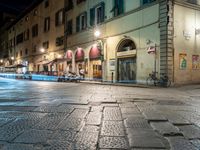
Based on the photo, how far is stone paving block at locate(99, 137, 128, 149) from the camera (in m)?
4.35

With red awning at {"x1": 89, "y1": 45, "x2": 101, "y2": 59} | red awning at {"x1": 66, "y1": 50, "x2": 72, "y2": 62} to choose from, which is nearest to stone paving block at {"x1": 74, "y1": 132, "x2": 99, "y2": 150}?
red awning at {"x1": 89, "y1": 45, "x2": 101, "y2": 59}

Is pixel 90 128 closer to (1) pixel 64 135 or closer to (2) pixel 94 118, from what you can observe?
(1) pixel 64 135

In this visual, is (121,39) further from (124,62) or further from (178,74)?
(178,74)

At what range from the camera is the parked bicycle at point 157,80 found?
20453 millimetres

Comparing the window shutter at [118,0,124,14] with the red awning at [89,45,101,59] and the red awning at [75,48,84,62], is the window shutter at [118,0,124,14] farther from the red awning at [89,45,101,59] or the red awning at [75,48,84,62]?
the red awning at [75,48,84,62]

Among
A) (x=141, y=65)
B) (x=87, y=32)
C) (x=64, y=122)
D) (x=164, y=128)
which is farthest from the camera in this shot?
(x=87, y=32)

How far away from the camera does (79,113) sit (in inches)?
294

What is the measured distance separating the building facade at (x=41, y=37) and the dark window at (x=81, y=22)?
13.6 feet

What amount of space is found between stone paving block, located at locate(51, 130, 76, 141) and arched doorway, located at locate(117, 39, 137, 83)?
19216 millimetres

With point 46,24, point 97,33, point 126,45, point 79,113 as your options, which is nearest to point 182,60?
point 126,45

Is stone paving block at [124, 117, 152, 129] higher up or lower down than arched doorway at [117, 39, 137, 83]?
lower down

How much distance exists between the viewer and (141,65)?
76.1ft

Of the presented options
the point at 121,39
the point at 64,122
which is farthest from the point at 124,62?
the point at 64,122

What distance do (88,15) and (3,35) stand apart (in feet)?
157
